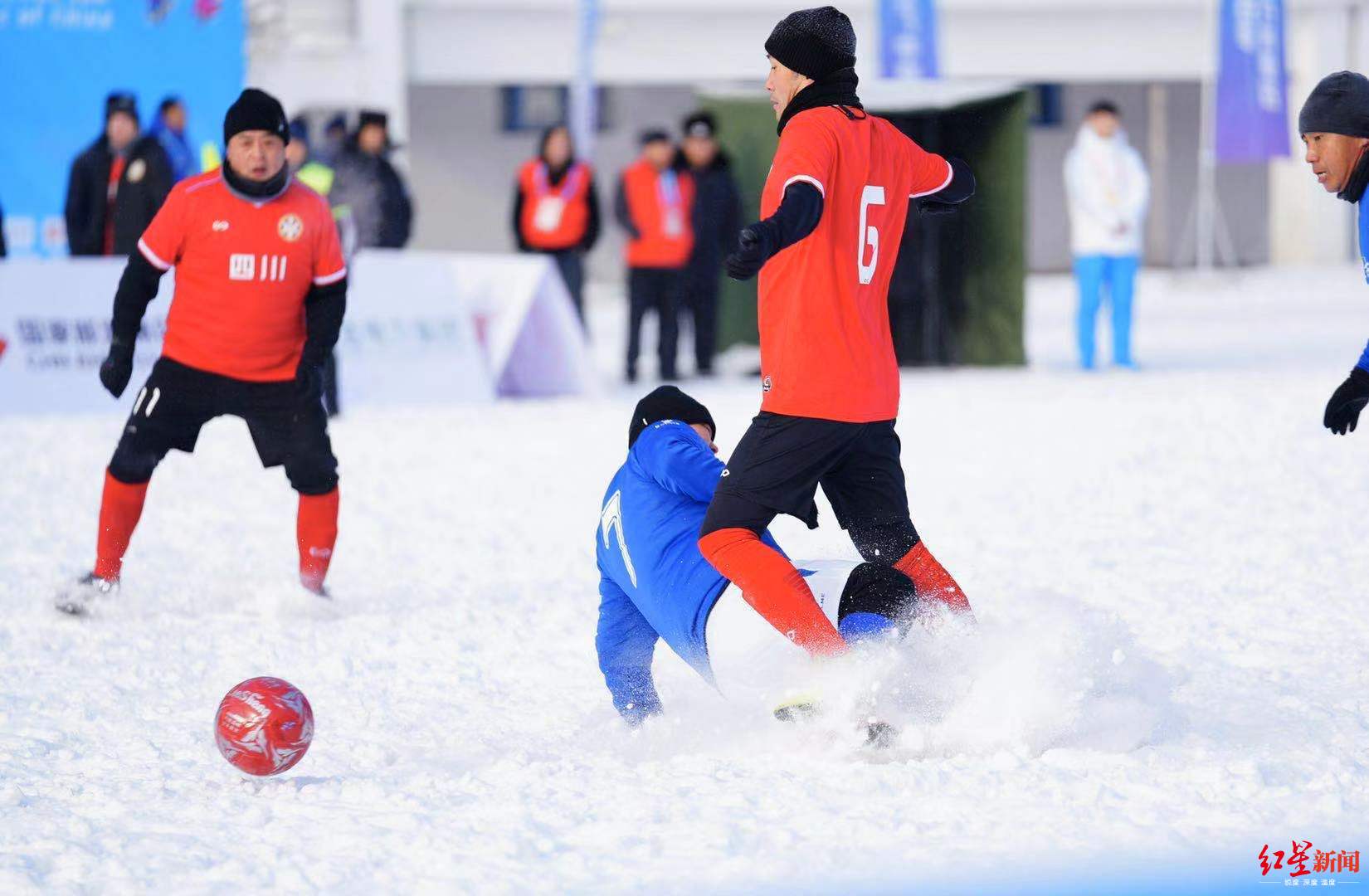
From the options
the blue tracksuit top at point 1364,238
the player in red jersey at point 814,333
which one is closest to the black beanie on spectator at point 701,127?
the blue tracksuit top at point 1364,238

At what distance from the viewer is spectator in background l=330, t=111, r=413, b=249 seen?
12.1 m

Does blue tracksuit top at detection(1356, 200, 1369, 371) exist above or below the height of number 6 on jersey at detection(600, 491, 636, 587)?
above

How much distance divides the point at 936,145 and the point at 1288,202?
16805mm

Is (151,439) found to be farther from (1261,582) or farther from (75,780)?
(1261,582)

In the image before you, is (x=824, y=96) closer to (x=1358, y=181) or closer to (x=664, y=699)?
(x=1358, y=181)

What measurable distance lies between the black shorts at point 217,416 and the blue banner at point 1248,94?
48.0 ft

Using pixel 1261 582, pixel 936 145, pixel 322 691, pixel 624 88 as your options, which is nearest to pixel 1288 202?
pixel 624 88

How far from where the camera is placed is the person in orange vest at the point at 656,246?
42.6 ft

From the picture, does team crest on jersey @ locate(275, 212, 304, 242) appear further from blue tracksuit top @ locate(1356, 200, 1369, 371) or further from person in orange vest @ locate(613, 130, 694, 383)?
person in orange vest @ locate(613, 130, 694, 383)

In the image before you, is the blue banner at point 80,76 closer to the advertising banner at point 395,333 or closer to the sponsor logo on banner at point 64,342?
the advertising banner at point 395,333

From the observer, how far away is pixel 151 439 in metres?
5.47

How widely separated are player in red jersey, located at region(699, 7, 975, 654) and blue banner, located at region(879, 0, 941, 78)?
14.4m

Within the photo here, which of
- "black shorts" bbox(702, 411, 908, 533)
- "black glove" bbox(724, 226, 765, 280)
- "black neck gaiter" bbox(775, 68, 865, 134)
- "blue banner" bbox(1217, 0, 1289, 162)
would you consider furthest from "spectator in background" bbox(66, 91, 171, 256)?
"blue banner" bbox(1217, 0, 1289, 162)

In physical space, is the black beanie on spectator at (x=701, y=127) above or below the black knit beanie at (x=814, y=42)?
above
